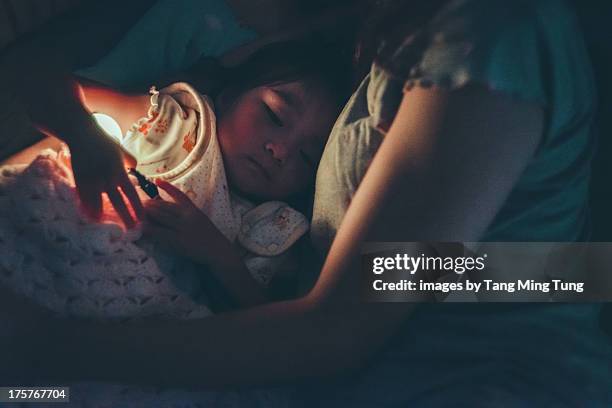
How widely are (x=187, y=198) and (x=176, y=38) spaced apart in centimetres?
38

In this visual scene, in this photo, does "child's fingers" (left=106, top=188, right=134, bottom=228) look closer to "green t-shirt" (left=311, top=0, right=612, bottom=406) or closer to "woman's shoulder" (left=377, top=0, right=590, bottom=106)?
"green t-shirt" (left=311, top=0, right=612, bottom=406)

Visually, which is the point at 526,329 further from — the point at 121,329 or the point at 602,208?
the point at 121,329

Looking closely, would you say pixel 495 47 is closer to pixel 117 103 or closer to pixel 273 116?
pixel 273 116

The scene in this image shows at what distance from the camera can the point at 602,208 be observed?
75cm

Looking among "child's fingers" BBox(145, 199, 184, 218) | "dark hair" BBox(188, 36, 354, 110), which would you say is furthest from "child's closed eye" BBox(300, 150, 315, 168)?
"child's fingers" BBox(145, 199, 184, 218)

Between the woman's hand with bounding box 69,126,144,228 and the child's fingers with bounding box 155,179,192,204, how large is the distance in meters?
0.07

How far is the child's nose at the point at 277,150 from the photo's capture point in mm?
865

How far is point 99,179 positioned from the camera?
0.74 meters

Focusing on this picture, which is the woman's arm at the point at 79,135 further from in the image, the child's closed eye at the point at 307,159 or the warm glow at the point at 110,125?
the child's closed eye at the point at 307,159

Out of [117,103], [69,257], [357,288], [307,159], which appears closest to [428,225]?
[357,288]

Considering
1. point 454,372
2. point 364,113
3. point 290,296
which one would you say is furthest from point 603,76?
point 290,296

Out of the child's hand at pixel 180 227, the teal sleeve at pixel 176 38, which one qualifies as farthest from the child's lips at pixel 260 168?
the teal sleeve at pixel 176 38

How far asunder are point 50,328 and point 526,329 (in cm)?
59

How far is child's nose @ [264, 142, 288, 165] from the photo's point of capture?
0.86 metres
